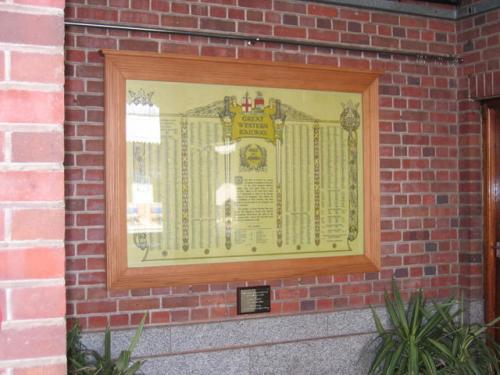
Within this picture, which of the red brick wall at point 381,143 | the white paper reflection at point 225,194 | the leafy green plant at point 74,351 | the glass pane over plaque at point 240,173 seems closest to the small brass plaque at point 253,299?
the red brick wall at point 381,143

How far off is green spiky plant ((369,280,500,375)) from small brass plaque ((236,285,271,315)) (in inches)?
26.2

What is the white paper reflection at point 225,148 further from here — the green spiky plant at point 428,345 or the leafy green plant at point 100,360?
the green spiky plant at point 428,345

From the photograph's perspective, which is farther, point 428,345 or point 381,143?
point 381,143

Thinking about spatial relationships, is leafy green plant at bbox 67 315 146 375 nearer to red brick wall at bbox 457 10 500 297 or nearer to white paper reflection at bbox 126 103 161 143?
white paper reflection at bbox 126 103 161 143

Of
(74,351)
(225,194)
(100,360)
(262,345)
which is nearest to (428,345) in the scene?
(262,345)

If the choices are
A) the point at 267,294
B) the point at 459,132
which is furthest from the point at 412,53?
the point at 267,294

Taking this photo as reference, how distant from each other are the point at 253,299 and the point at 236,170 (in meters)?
0.74

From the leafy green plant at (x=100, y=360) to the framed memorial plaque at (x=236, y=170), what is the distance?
0.33 metres

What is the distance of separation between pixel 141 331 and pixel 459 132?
2402 mm

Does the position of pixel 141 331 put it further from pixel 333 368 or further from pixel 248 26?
pixel 248 26

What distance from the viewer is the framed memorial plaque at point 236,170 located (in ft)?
10.2

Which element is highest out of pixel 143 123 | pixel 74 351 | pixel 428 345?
pixel 143 123

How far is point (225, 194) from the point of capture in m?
3.32

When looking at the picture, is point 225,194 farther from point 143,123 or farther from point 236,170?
point 143,123
